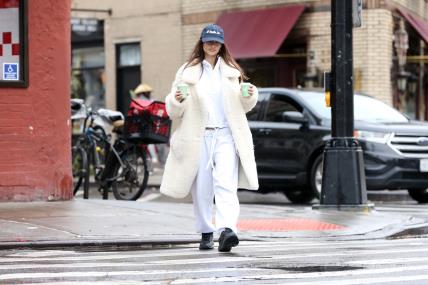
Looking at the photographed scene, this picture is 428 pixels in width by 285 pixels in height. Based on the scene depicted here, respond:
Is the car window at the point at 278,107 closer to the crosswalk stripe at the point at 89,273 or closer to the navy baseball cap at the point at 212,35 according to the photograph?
the navy baseball cap at the point at 212,35

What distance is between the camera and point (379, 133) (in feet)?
44.6

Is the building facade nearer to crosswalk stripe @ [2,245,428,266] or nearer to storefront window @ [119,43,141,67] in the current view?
storefront window @ [119,43,141,67]

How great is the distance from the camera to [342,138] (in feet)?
38.4

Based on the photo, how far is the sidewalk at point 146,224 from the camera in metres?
8.69

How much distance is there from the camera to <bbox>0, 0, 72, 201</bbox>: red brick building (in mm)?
11312

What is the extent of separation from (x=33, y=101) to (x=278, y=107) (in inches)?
176

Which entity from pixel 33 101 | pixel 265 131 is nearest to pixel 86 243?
pixel 33 101

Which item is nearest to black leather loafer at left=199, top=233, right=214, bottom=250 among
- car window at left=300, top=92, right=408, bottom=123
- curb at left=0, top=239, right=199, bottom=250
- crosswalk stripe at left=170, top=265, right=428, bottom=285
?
curb at left=0, top=239, right=199, bottom=250

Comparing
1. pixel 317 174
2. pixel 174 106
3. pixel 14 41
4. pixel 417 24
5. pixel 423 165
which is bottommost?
pixel 317 174

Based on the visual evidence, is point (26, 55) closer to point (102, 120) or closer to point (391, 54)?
point (102, 120)

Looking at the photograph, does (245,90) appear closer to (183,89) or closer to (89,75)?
(183,89)

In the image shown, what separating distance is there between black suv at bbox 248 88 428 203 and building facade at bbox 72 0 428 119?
701cm

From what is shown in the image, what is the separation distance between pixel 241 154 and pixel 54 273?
6.59 feet

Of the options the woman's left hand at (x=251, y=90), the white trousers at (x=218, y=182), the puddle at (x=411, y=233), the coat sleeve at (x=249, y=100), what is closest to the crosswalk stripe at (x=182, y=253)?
the white trousers at (x=218, y=182)
